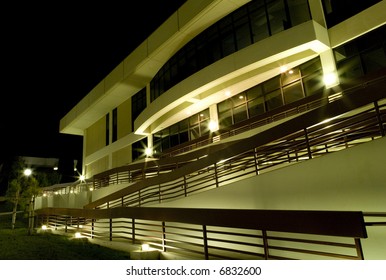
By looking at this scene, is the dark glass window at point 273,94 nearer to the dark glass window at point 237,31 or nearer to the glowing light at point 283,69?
the glowing light at point 283,69

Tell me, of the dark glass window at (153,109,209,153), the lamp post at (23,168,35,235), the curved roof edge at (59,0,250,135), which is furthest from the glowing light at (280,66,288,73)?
the lamp post at (23,168,35,235)

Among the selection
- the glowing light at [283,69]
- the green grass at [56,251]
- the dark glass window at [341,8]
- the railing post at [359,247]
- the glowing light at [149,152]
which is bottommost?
the green grass at [56,251]

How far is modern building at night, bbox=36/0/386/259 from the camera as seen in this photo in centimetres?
501

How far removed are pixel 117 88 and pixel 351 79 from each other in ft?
55.3

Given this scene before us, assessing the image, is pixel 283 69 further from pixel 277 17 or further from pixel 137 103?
pixel 137 103

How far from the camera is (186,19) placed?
1449cm

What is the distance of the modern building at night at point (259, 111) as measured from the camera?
5012 mm

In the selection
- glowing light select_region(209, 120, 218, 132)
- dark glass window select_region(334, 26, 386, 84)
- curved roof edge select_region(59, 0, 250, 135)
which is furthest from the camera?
glowing light select_region(209, 120, 218, 132)

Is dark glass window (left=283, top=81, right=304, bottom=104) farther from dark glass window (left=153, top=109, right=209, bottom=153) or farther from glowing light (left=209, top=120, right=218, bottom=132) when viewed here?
dark glass window (left=153, top=109, right=209, bottom=153)

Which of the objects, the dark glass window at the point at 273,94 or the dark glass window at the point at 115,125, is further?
the dark glass window at the point at 115,125

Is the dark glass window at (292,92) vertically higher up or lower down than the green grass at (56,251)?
higher up

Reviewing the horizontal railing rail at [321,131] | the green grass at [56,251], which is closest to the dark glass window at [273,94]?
the horizontal railing rail at [321,131]
